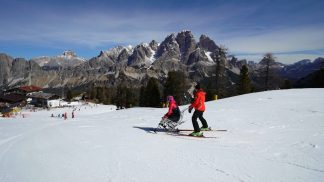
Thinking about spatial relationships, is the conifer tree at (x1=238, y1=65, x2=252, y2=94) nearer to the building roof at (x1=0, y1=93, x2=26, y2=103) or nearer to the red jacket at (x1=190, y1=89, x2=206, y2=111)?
the red jacket at (x1=190, y1=89, x2=206, y2=111)

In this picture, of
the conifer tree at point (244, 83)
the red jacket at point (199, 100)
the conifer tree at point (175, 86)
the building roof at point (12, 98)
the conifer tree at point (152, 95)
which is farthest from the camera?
the building roof at point (12, 98)

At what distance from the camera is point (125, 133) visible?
15398mm

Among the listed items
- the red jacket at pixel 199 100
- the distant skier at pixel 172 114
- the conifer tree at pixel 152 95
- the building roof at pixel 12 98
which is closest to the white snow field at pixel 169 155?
the distant skier at pixel 172 114

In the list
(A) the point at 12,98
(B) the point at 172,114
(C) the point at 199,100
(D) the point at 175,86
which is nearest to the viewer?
(C) the point at 199,100

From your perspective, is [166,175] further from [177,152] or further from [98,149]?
[98,149]

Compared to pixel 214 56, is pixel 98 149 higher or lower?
lower

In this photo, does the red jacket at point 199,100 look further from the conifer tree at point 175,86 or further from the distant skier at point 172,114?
Result: the conifer tree at point 175,86

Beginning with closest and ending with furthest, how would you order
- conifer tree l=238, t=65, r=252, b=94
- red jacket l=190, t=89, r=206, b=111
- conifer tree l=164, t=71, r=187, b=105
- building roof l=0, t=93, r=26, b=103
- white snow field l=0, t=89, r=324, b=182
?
white snow field l=0, t=89, r=324, b=182, red jacket l=190, t=89, r=206, b=111, conifer tree l=164, t=71, r=187, b=105, conifer tree l=238, t=65, r=252, b=94, building roof l=0, t=93, r=26, b=103

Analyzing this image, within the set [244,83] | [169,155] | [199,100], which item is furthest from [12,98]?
[169,155]

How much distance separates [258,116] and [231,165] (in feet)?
37.0

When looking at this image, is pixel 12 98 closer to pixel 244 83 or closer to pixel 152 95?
pixel 152 95

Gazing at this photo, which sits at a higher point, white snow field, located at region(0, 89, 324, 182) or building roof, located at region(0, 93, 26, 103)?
white snow field, located at region(0, 89, 324, 182)

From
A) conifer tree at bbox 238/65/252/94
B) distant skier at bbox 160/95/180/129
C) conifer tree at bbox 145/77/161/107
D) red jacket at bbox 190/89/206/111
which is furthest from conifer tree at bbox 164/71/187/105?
red jacket at bbox 190/89/206/111

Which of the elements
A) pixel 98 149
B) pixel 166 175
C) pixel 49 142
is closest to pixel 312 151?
pixel 166 175
